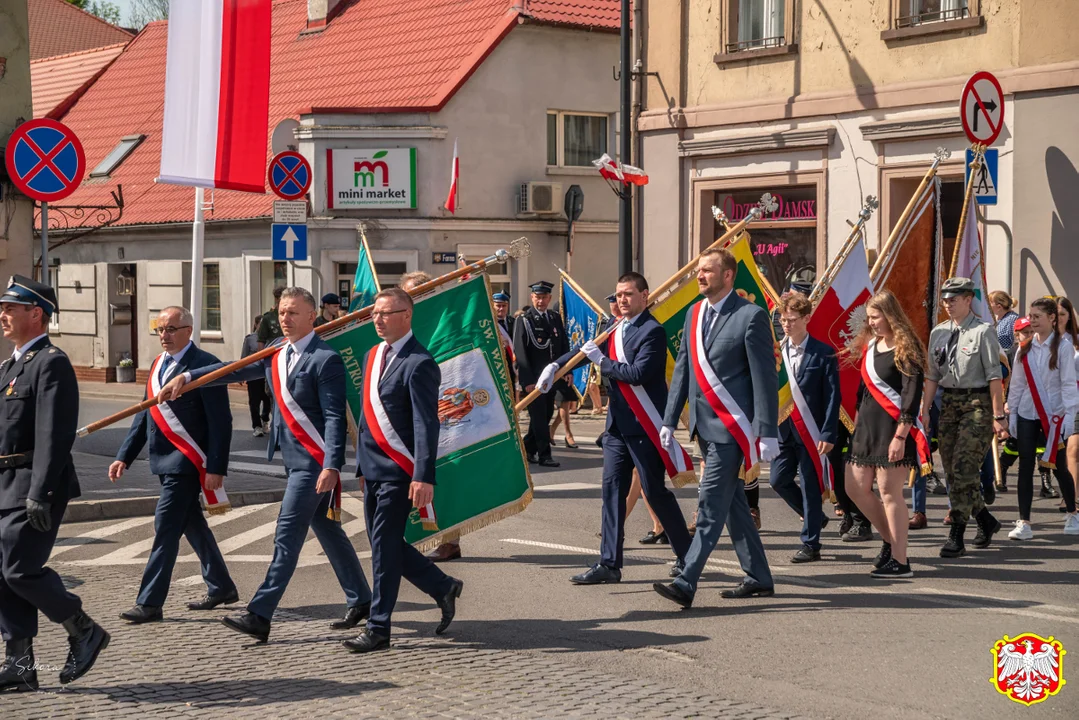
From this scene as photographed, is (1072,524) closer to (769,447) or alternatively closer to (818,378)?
(818,378)

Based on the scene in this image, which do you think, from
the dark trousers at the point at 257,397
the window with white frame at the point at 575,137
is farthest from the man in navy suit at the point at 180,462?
the window with white frame at the point at 575,137

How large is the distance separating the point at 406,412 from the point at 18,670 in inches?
88.2

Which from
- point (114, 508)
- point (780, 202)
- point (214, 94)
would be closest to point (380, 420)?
point (114, 508)

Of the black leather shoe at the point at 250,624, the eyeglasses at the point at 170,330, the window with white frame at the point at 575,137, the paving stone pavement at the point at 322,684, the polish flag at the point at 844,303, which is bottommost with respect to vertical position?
the paving stone pavement at the point at 322,684

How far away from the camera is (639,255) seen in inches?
908

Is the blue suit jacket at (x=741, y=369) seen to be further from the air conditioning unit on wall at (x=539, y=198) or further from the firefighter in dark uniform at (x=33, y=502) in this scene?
the air conditioning unit on wall at (x=539, y=198)

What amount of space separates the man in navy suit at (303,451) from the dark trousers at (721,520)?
1.86m

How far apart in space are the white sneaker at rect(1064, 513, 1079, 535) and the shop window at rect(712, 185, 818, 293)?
955 cm

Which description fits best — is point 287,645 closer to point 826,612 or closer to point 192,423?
point 192,423

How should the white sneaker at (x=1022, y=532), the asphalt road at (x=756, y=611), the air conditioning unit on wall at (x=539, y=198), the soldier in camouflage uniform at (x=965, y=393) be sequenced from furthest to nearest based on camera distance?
the air conditioning unit on wall at (x=539, y=198)
the white sneaker at (x=1022, y=532)
the soldier in camouflage uniform at (x=965, y=393)
the asphalt road at (x=756, y=611)

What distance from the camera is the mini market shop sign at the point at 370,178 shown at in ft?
93.6

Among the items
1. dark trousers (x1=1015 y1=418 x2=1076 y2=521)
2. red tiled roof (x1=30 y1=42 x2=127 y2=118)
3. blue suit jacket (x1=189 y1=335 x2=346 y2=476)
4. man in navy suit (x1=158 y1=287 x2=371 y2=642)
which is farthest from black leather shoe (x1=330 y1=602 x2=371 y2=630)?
red tiled roof (x1=30 y1=42 x2=127 y2=118)

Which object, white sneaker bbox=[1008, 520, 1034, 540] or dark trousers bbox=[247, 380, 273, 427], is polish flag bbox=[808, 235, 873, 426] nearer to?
white sneaker bbox=[1008, 520, 1034, 540]

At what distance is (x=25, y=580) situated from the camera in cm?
656
